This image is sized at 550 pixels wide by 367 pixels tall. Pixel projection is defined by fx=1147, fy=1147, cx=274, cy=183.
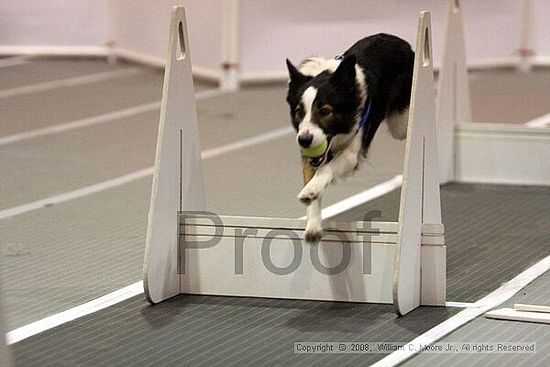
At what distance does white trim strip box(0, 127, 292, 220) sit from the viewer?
5.39 metres

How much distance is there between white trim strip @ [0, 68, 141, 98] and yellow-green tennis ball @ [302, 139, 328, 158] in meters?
5.11

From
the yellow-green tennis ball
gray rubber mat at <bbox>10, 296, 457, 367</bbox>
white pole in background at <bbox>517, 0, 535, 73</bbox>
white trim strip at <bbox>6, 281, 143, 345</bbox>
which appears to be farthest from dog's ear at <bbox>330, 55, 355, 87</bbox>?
white pole in background at <bbox>517, 0, 535, 73</bbox>

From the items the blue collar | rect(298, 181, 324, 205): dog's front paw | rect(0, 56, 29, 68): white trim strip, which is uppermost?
rect(0, 56, 29, 68): white trim strip

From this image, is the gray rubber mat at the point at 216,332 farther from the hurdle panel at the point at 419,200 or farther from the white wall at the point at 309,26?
the white wall at the point at 309,26

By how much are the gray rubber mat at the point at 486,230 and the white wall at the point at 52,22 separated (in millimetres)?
4937

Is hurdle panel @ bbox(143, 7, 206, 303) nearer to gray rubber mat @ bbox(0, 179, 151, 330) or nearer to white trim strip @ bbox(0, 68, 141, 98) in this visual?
gray rubber mat @ bbox(0, 179, 151, 330)

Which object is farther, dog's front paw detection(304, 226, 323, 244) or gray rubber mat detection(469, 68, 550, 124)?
gray rubber mat detection(469, 68, 550, 124)

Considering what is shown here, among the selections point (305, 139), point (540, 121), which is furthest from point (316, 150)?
point (540, 121)

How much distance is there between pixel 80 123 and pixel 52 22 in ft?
8.85

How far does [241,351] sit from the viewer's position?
11.3 feet

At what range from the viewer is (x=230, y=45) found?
340 inches

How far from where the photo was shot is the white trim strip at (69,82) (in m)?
8.62

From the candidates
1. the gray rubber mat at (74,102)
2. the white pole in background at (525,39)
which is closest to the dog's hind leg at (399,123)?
the gray rubber mat at (74,102)

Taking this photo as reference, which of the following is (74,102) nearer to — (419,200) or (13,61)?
(13,61)
